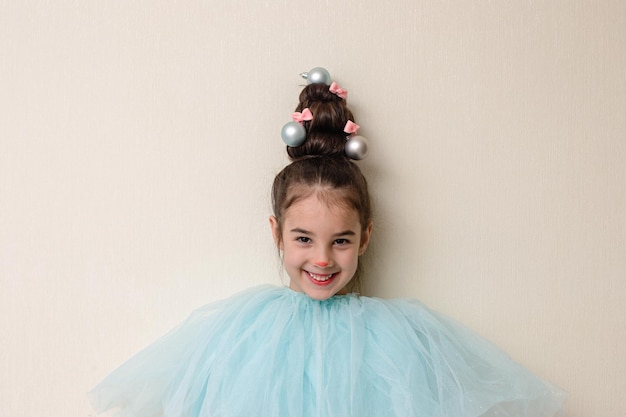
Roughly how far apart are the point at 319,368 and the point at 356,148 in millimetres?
457

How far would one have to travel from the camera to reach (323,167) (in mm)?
1214

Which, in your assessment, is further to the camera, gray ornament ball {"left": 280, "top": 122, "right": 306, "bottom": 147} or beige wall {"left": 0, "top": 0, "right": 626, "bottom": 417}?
beige wall {"left": 0, "top": 0, "right": 626, "bottom": 417}

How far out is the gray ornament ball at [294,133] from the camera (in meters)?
1.25

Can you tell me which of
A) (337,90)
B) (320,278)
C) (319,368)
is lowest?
(319,368)

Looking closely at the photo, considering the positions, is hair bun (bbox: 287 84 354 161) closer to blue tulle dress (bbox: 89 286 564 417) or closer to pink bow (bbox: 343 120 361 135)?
pink bow (bbox: 343 120 361 135)

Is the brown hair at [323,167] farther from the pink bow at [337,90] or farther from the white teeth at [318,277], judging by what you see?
the white teeth at [318,277]

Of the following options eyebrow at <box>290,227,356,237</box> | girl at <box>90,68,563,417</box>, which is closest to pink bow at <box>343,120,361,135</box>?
girl at <box>90,68,563,417</box>

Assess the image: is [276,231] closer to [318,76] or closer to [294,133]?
[294,133]

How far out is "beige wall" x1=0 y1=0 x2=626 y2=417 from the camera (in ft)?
4.49

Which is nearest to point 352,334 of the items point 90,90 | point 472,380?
point 472,380

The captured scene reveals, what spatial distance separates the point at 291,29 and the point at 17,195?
29.1 inches

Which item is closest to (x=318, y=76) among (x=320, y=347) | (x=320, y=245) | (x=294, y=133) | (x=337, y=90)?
(x=337, y=90)

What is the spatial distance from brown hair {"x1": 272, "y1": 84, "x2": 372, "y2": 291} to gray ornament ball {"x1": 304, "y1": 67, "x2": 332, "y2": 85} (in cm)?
2

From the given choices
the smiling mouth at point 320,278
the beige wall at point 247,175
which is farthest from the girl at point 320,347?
the beige wall at point 247,175
